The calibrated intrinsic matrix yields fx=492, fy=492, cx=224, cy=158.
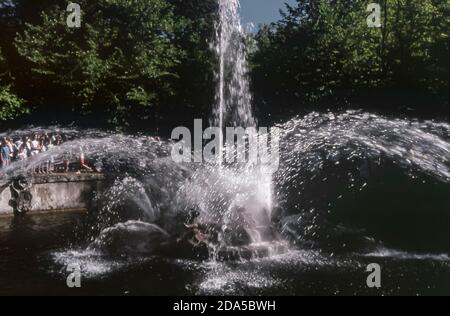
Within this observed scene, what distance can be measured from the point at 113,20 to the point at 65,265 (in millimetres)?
19943

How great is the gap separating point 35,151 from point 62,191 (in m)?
2.03

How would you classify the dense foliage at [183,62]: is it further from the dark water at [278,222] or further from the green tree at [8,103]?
the dark water at [278,222]

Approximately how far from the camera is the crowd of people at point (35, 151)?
64.0 feet

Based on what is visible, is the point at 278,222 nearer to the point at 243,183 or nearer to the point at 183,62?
the point at 243,183

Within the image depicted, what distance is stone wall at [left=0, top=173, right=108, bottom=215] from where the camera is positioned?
64.7ft

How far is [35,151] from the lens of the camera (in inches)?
792

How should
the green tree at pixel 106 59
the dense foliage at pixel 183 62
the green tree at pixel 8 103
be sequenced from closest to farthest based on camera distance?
1. the green tree at pixel 8 103
2. the dense foliage at pixel 183 62
3. the green tree at pixel 106 59

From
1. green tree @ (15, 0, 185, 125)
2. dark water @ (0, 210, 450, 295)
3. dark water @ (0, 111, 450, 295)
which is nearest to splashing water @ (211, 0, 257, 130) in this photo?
green tree @ (15, 0, 185, 125)

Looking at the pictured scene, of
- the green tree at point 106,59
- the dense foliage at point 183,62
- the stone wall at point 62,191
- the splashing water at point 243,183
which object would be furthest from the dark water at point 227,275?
the green tree at point 106,59

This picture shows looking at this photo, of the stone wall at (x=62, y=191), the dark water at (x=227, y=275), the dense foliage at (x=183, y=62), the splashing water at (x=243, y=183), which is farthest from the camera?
the dense foliage at (x=183, y=62)

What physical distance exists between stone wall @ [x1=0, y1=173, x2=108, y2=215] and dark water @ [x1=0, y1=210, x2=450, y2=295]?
24.5ft

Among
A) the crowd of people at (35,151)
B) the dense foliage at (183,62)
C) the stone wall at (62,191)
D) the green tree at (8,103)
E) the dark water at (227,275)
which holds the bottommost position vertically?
the dark water at (227,275)

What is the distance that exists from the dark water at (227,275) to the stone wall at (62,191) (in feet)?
24.5
